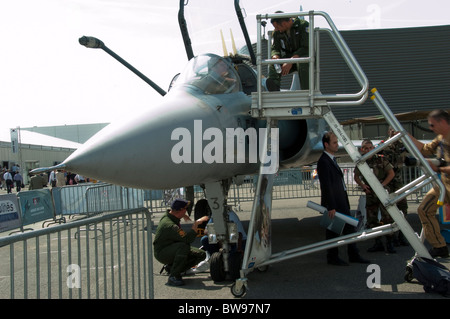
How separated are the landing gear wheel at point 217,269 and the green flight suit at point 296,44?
2.46 metres

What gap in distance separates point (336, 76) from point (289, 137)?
2200cm

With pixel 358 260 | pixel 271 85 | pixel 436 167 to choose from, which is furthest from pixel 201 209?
pixel 436 167

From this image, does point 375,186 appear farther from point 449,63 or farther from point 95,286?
point 449,63

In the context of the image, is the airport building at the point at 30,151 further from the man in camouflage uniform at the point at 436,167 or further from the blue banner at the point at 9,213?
the man in camouflage uniform at the point at 436,167

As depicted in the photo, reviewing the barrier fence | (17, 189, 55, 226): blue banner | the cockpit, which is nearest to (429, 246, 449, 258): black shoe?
the cockpit

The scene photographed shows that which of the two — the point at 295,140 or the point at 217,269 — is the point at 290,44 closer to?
the point at 295,140

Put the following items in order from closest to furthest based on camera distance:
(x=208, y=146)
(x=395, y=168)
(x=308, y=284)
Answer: (x=208, y=146) < (x=308, y=284) < (x=395, y=168)

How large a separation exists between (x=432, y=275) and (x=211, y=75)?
326cm

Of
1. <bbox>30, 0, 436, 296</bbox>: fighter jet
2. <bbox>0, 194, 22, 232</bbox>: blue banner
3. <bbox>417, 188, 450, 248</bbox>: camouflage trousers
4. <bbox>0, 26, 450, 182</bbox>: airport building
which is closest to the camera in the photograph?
<bbox>30, 0, 436, 296</bbox>: fighter jet

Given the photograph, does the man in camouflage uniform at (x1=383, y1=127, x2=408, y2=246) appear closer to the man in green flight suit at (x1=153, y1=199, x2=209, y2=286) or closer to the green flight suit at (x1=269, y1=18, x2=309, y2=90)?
the green flight suit at (x1=269, y1=18, x2=309, y2=90)

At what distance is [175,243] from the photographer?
5.47m

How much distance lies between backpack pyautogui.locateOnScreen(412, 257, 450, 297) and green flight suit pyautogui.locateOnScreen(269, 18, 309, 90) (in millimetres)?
2717

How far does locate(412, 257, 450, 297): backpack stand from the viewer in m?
4.26

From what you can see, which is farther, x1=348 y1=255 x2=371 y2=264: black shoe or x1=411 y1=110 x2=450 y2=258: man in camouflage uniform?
x1=348 y1=255 x2=371 y2=264: black shoe
